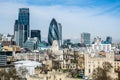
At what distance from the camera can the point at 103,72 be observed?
27.8 meters

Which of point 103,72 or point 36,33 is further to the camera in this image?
point 36,33

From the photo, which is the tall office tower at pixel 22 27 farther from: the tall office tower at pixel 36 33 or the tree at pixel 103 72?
the tree at pixel 103 72

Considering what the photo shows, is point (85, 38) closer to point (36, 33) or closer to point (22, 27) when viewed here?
point (36, 33)

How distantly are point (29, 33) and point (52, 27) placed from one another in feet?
37.3

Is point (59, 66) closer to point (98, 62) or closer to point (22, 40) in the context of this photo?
point (98, 62)

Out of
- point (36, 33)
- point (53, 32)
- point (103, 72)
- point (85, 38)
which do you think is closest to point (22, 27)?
point (36, 33)

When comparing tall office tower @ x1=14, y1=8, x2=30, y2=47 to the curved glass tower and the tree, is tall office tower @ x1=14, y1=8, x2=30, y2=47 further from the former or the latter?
the tree

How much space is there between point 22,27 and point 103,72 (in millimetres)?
95660

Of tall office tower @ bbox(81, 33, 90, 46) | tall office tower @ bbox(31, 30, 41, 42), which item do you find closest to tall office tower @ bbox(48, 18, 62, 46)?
tall office tower @ bbox(31, 30, 41, 42)

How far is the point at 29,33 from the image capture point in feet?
398

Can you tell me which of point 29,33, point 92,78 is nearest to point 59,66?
point 92,78

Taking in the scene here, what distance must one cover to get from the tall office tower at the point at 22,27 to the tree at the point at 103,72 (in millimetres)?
83000

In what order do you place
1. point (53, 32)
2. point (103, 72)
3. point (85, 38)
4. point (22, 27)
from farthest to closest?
point (85, 38), point (22, 27), point (53, 32), point (103, 72)

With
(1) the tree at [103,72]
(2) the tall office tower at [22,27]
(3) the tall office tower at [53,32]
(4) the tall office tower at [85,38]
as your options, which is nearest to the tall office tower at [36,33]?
(2) the tall office tower at [22,27]
